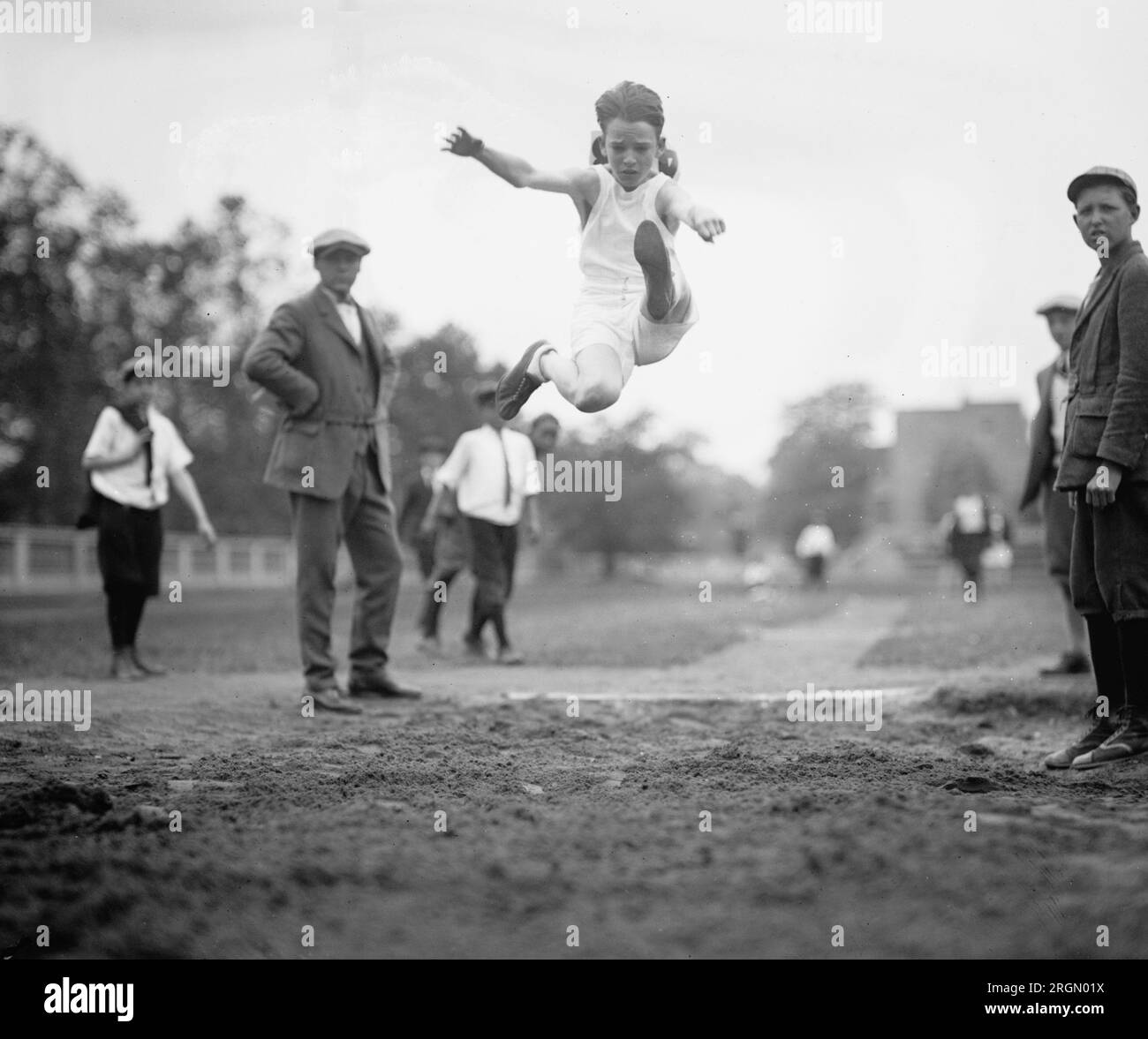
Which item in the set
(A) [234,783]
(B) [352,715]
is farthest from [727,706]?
(A) [234,783]

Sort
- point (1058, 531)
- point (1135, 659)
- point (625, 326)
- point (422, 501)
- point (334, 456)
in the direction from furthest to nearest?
point (422, 501), point (1058, 531), point (334, 456), point (625, 326), point (1135, 659)

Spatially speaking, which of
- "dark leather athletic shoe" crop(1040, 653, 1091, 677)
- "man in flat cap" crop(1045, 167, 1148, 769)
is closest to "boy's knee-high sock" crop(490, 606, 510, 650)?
"dark leather athletic shoe" crop(1040, 653, 1091, 677)

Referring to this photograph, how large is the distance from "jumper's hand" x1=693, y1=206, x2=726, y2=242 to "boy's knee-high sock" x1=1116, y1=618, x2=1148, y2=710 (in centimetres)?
224

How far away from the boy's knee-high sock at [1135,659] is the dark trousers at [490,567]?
19.2 ft

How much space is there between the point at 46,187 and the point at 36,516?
30.7 ft

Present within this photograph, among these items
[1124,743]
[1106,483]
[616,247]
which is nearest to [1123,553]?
[1106,483]

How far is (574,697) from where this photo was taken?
7102 millimetres

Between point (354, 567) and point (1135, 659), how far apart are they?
4.28 metres

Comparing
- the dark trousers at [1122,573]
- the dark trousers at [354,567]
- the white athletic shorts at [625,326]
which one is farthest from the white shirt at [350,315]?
the dark trousers at [1122,573]

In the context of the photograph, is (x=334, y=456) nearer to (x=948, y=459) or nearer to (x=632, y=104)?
(x=632, y=104)

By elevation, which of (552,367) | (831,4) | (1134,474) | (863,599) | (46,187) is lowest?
(863,599)

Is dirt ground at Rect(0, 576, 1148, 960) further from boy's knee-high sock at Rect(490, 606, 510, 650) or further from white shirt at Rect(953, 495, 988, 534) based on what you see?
white shirt at Rect(953, 495, 988, 534)

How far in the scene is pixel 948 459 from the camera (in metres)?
58.1
